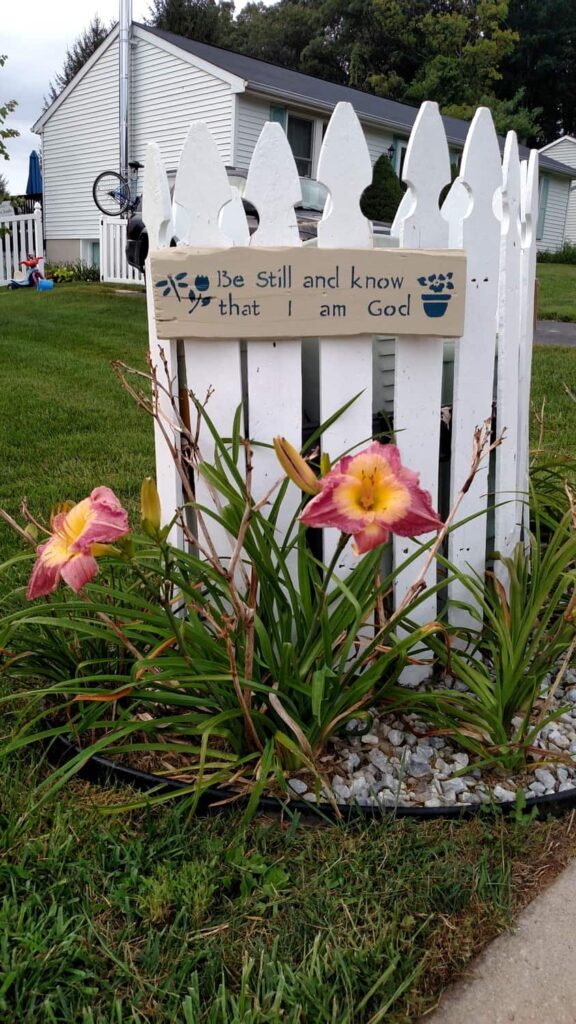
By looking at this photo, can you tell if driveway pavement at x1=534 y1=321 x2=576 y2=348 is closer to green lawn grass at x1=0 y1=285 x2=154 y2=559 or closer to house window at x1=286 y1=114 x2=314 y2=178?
green lawn grass at x1=0 y1=285 x2=154 y2=559

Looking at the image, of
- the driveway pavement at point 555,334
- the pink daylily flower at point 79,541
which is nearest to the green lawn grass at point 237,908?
the pink daylily flower at point 79,541

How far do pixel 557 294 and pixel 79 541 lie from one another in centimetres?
1281

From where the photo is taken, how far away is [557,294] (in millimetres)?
12906

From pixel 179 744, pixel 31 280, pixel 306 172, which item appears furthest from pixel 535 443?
pixel 306 172

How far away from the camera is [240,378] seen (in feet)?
6.68

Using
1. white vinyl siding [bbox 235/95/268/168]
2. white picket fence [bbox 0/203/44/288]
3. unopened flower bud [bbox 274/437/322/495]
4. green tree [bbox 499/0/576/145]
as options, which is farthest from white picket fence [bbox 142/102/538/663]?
green tree [bbox 499/0/576/145]

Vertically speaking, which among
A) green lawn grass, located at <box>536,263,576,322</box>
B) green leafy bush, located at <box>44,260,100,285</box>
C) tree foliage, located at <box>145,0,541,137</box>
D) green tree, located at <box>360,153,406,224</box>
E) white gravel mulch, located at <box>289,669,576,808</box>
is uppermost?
tree foliage, located at <box>145,0,541,137</box>

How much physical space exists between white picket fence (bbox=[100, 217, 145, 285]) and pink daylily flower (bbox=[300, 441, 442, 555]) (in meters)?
13.1

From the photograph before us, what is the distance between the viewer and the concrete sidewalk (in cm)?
134

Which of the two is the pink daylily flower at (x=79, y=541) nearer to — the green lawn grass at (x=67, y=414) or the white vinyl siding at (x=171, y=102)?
the green lawn grass at (x=67, y=414)

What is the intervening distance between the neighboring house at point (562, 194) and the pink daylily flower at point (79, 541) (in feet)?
90.0

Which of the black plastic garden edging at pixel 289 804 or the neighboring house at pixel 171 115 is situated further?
the neighboring house at pixel 171 115

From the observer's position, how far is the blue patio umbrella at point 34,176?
22109mm

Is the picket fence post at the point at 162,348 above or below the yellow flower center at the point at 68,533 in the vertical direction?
above
